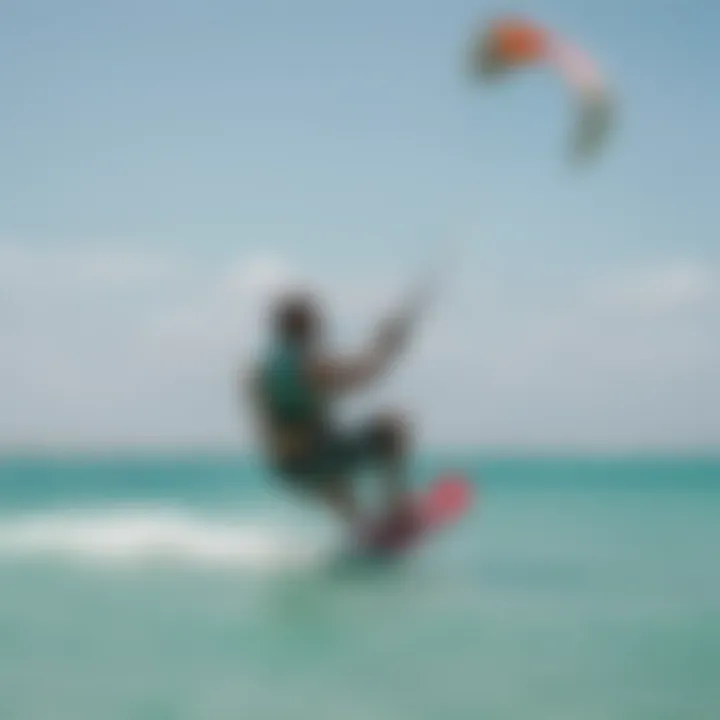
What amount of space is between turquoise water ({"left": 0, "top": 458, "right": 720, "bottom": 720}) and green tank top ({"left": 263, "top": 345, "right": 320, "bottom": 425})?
175 mm

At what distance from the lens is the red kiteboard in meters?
3.15

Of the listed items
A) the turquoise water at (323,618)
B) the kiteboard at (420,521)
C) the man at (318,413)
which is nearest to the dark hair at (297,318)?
the man at (318,413)

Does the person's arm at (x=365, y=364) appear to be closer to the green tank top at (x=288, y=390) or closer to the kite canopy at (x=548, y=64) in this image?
the green tank top at (x=288, y=390)

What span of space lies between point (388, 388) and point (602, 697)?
85 cm

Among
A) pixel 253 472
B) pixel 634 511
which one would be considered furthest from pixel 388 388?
pixel 634 511

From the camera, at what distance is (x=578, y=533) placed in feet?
13.4

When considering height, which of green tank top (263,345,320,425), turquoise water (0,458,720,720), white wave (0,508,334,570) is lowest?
turquoise water (0,458,720,720)

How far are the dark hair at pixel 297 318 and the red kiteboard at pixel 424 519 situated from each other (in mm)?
480

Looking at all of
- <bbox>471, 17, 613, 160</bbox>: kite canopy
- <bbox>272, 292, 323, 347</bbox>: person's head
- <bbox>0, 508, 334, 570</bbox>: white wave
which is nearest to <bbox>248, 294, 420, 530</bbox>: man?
<bbox>272, 292, 323, 347</bbox>: person's head

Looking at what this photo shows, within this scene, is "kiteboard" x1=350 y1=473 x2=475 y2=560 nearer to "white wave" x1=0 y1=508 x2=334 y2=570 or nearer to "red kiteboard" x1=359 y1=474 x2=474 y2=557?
"red kiteboard" x1=359 y1=474 x2=474 y2=557

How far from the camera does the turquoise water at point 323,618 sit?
274cm

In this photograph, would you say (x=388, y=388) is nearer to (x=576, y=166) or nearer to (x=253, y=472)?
(x=253, y=472)

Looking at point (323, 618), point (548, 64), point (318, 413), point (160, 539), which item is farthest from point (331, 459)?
point (548, 64)

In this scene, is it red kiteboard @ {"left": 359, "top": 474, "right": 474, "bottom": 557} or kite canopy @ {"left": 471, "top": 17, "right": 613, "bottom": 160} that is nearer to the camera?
kite canopy @ {"left": 471, "top": 17, "right": 613, "bottom": 160}
